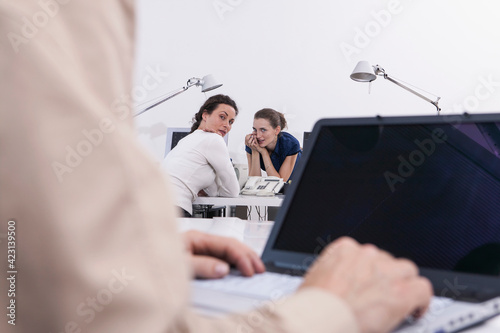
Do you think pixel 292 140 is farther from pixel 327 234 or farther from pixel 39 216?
pixel 39 216

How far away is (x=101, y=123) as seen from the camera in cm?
27

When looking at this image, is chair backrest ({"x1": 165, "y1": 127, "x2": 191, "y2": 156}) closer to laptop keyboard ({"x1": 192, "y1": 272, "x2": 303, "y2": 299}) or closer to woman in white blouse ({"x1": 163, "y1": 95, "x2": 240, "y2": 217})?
woman in white blouse ({"x1": 163, "y1": 95, "x2": 240, "y2": 217})

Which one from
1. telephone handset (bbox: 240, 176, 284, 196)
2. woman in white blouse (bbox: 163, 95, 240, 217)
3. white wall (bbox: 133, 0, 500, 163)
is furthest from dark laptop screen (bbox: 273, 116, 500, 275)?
white wall (bbox: 133, 0, 500, 163)

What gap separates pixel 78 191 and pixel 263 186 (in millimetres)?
2565

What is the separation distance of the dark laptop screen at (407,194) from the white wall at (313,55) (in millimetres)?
3791

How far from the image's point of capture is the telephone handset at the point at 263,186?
2736mm

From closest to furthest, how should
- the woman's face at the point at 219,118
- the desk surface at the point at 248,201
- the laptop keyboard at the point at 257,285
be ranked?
1. the laptop keyboard at the point at 257,285
2. the desk surface at the point at 248,201
3. the woman's face at the point at 219,118

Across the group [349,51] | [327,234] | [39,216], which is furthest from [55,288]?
[349,51]

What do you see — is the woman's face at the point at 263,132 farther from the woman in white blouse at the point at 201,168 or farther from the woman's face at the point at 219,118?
the woman in white blouse at the point at 201,168

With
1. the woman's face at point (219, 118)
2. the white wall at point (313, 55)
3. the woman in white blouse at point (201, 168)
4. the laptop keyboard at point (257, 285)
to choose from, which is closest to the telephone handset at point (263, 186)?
the woman in white blouse at point (201, 168)

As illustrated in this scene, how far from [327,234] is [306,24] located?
4342 mm

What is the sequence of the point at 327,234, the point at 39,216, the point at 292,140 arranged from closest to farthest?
1. the point at 39,216
2. the point at 327,234
3. the point at 292,140

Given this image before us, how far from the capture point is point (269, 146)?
354 centimetres

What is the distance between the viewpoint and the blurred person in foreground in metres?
0.25
